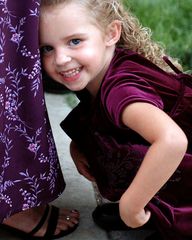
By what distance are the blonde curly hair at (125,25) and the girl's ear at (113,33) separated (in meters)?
0.01

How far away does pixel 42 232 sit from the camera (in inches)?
72.5

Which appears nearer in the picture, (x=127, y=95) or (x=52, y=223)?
(x=127, y=95)

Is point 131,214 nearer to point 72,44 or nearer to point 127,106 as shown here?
point 127,106

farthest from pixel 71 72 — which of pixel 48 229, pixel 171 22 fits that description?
pixel 171 22

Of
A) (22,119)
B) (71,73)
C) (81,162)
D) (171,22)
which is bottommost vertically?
(171,22)

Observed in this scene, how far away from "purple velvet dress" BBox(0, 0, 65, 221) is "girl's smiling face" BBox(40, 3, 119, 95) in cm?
4

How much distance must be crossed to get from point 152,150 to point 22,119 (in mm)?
408

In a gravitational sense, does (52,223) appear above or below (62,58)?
below

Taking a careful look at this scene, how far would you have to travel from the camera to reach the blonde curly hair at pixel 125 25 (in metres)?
1.64

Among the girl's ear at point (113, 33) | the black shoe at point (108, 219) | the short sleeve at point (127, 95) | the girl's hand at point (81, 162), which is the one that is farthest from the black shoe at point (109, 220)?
the girl's ear at point (113, 33)

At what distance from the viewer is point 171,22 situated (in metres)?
3.91

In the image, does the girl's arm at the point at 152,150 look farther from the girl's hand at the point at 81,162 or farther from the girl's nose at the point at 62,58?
the girl's hand at the point at 81,162

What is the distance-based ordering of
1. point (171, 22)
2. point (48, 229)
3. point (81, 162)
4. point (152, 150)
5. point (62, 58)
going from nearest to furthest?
point (152, 150) < point (62, 58) < point (48, 229) < point (81, 162) < point (171, 22)

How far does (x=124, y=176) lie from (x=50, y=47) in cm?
42
